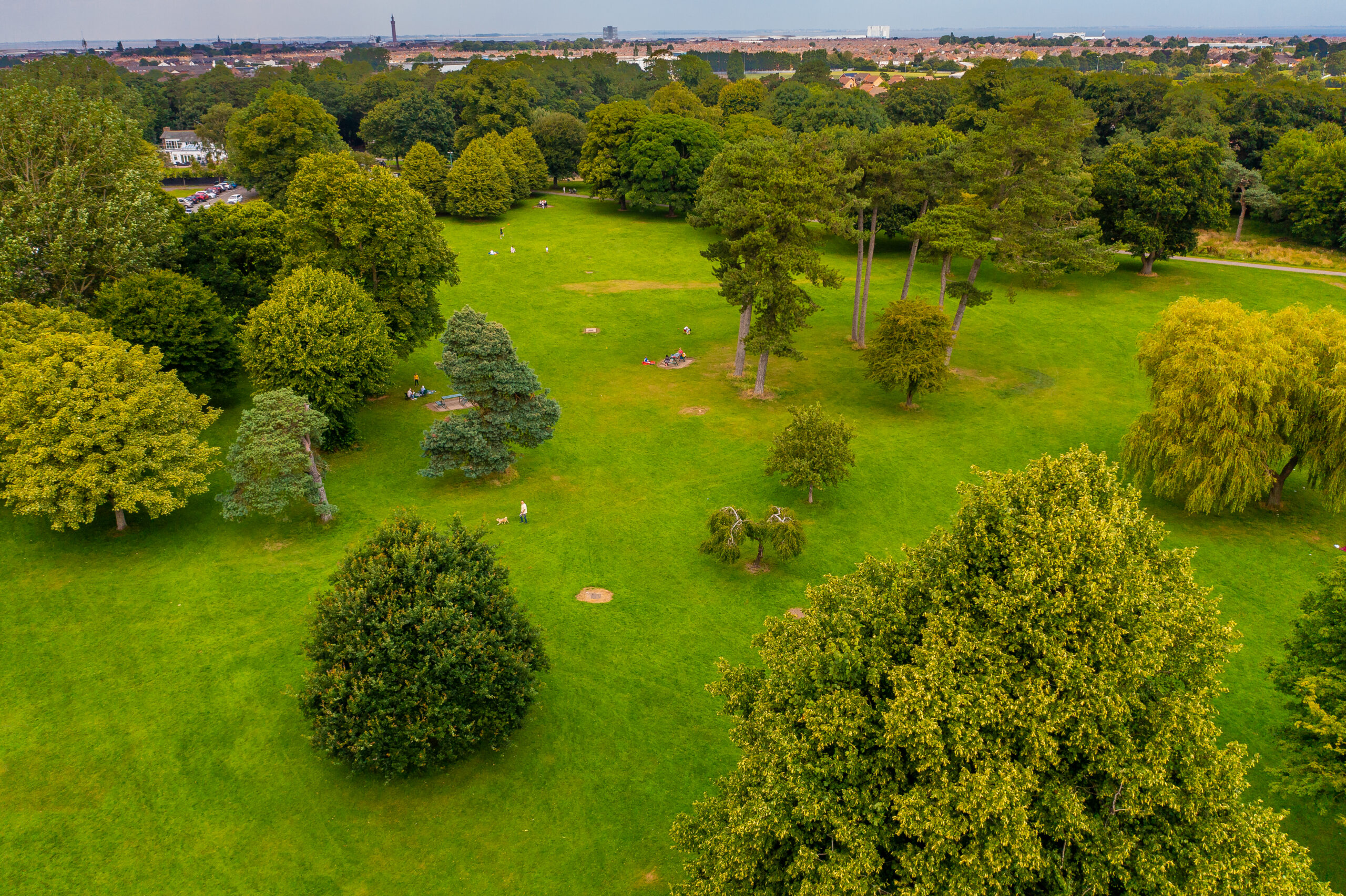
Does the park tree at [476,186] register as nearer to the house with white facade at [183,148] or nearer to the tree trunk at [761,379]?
the tree trunk at [761,379]

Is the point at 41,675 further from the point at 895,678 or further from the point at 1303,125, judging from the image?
the point at 1303,125

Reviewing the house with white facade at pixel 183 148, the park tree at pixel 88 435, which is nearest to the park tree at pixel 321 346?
the park tree at pixel 88 435

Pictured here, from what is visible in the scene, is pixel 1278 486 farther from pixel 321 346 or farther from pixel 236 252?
pixel 236 252

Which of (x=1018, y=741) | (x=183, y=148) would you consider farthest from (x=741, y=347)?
(x=183, y=148)

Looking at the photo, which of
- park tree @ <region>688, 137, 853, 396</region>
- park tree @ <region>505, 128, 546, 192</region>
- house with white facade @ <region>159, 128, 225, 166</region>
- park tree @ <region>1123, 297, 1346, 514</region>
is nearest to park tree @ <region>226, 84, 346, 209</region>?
park tree @ <region>505, 128, 546, 192</region>

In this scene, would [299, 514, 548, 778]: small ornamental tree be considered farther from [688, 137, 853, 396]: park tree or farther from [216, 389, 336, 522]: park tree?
[688, 137, 853, 396]: park tree

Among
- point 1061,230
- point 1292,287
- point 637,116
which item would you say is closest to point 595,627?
point 1061,230
